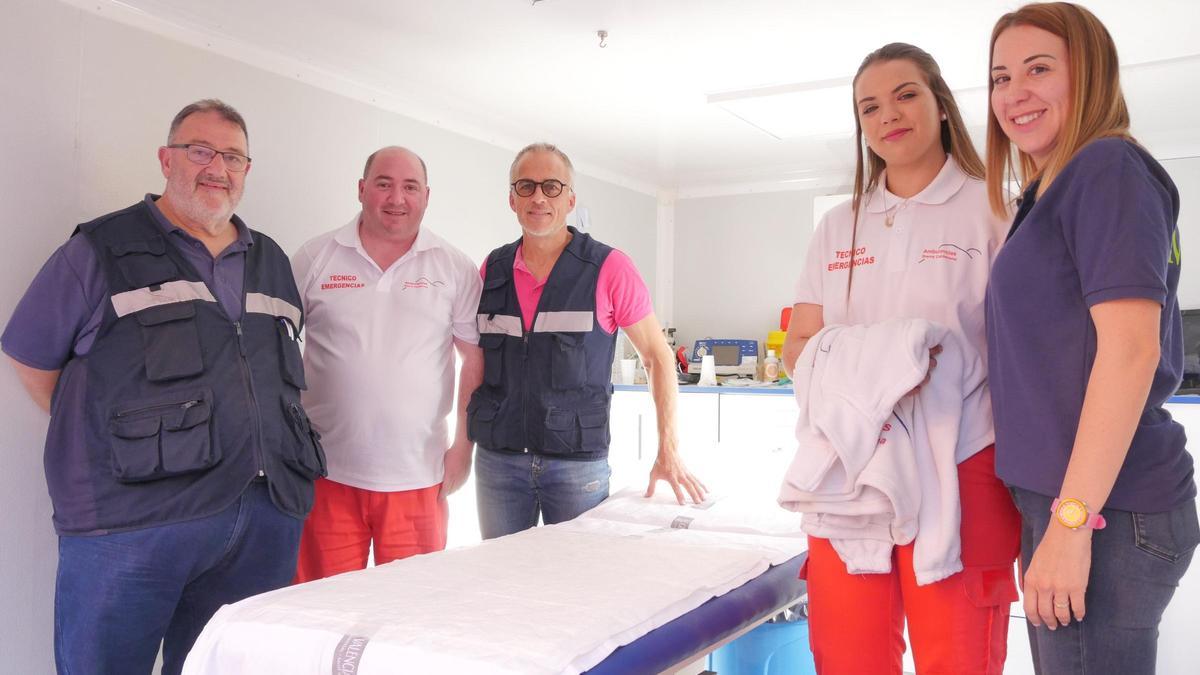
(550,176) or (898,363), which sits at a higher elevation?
(550,176)

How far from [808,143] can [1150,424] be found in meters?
A: 3.74

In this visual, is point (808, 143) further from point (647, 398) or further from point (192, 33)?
point (192, 33)

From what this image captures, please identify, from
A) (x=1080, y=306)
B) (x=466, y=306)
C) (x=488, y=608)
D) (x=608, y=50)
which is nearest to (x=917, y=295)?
(x=1080, y=306)

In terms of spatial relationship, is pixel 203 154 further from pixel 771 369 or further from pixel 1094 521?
pixel 771 369

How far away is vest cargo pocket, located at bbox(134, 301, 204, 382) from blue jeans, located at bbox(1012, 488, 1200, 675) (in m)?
1.74

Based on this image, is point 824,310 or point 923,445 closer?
point 923,445

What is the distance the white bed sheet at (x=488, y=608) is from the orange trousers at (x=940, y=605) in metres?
0.23

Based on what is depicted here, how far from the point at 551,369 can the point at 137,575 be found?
1.06 metres

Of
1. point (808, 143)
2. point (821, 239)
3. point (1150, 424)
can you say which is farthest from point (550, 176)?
point (808, 143)

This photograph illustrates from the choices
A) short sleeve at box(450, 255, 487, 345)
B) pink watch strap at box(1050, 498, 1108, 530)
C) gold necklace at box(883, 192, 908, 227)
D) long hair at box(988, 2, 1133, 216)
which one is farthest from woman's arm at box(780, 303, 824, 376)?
short sleeve at box(450, 255, 487, 345)

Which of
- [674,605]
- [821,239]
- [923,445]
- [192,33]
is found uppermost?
[192,33]

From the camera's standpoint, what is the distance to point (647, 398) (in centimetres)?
467

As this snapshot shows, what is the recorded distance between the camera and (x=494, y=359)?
2428mm

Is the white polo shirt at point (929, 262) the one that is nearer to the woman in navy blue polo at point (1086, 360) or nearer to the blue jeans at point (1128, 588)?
the woman in navy blue polo at point (1086, 360)
